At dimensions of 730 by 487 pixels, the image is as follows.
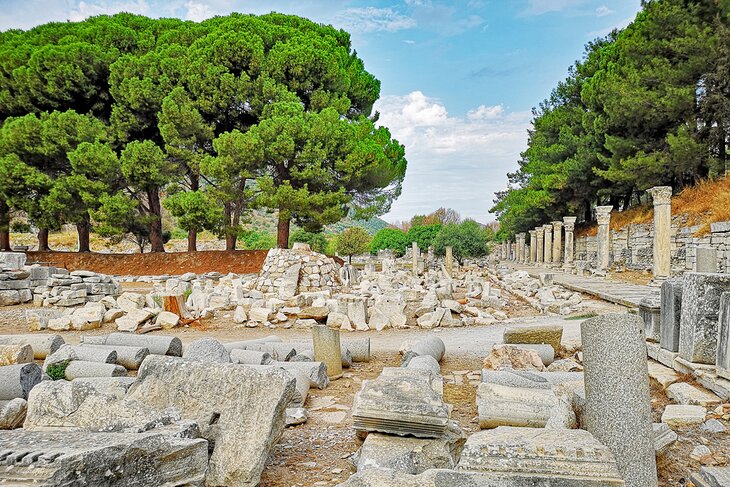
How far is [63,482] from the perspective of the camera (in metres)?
2.53

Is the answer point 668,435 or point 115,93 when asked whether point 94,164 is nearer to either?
point 115,93

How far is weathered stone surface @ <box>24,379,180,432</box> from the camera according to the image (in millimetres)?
3484

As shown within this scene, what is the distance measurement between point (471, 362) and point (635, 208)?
23.8 metres

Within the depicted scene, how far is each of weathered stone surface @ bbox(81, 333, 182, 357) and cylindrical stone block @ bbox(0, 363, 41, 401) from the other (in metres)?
1.95

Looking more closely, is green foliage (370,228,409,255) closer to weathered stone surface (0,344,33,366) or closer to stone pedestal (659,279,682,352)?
stone pedestal (659,279,682,352)

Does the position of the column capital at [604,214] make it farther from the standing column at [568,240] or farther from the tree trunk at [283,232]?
the tree trunk at [283,232]

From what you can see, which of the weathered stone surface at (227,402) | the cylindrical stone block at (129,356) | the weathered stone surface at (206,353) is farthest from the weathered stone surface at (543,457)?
the cylindrical stone block at (129,356)

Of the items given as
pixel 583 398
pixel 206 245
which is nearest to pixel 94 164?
pixel 206 245

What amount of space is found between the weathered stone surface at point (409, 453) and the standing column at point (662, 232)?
1487 centimetres

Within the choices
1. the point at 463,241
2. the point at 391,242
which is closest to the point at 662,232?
the point at 463,241

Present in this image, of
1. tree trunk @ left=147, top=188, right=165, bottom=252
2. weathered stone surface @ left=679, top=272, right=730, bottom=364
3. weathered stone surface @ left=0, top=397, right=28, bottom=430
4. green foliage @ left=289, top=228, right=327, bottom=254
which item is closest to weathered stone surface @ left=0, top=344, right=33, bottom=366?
A: weathered stone surface @ left=0, top=397, right=28, bottom=430

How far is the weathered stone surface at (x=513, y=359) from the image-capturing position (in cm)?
668

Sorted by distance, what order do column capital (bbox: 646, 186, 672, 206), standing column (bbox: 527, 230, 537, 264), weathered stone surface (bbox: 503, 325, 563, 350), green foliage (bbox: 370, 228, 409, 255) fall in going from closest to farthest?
1. weathered stone surface (bbox: 503, 325, 563, 350)
2. column capital (bbox: 646, 186, 672, 206)
3. standing column (bbox: 527, 230, 537, 264)
4. green foliage (bbox: 370, 228, 409, 255)

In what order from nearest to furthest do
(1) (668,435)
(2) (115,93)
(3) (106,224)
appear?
1. (1) (668,435)
2. (3) (106,224)
3. (2) (115,93)
